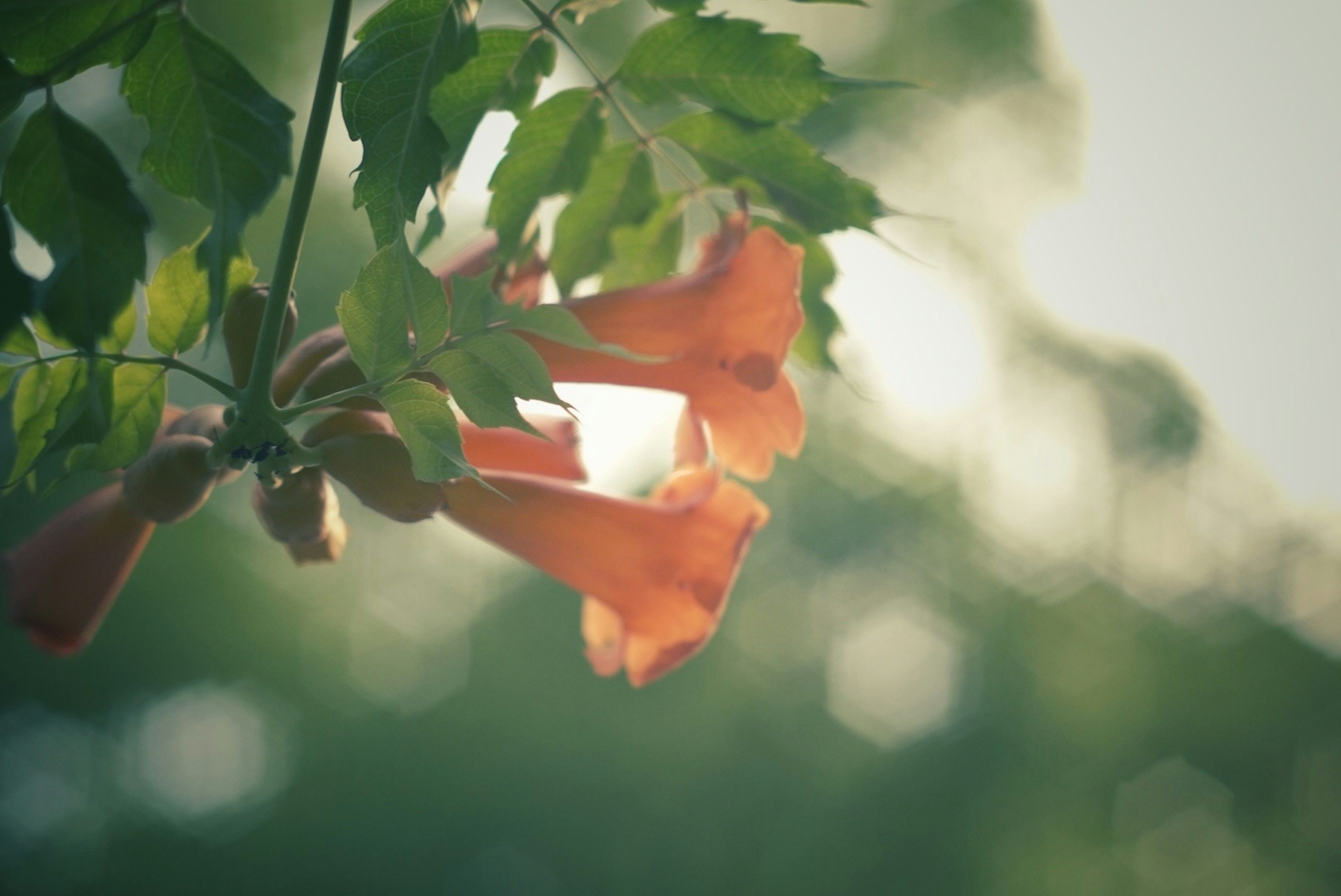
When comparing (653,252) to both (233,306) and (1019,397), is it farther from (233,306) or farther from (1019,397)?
(1019,397)

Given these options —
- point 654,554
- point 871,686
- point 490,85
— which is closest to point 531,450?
point 654,554

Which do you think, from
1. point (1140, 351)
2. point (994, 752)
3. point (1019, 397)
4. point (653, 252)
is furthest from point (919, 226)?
point (653, 252)

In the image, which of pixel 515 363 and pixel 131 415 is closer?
pixel 515 363

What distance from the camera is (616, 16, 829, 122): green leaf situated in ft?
2.78

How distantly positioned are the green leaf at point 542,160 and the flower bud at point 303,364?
207mm

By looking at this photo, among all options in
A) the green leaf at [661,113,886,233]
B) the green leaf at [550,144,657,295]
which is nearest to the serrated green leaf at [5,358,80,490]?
the green leaf at [550,144,657,295]

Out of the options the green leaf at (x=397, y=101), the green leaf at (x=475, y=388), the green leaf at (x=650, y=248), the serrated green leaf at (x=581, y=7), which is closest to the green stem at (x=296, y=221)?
the green leaf at (x=397, y=101)

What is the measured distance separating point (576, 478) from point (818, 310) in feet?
1.11

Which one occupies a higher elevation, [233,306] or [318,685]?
[233,306]

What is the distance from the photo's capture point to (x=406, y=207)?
0.69m

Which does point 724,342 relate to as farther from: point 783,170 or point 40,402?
point 40,402

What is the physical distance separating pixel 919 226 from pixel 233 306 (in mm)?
8634

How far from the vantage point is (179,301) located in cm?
77

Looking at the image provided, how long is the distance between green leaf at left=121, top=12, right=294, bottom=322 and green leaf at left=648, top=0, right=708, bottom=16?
1.12 feet
